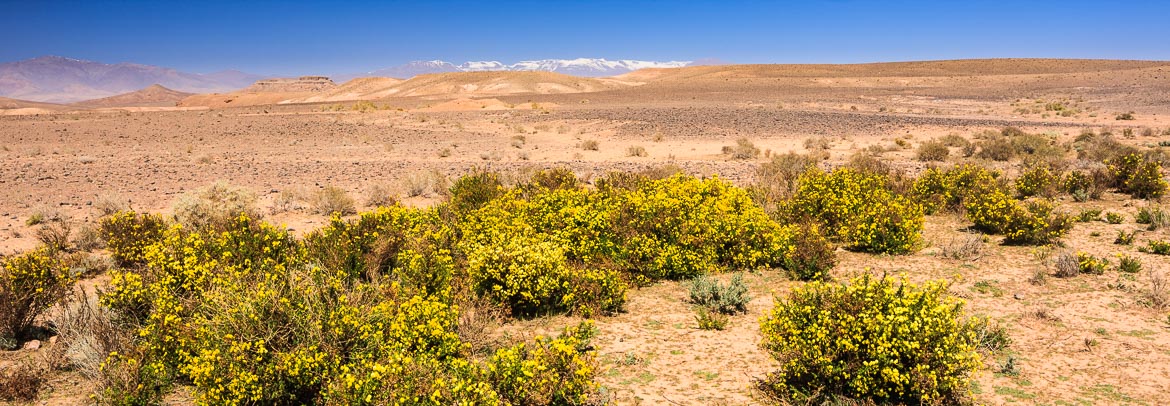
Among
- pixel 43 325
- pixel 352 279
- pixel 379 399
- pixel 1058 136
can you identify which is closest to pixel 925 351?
pixel 379 399

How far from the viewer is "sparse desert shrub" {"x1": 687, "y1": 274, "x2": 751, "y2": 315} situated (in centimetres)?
727

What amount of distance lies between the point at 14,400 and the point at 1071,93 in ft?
230

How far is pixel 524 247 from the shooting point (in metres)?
7.38

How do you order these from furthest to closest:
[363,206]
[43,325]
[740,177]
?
1. [740,177]
2. [363,206]
3. [43,325]

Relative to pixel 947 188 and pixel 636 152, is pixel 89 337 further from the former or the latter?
pixel 636 152

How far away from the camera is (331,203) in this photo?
12.7 meters

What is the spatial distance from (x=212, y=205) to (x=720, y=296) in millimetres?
9651

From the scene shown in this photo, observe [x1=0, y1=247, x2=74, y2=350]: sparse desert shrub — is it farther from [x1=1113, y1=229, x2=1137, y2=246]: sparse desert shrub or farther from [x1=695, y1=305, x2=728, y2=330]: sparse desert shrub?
[x1=1113, y1=229, x2=1137, y2=246]: sparse desert shrub

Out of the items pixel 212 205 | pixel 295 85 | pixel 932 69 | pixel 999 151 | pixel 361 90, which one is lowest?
pixel 999 151

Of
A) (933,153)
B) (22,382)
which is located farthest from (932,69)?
(22,382)

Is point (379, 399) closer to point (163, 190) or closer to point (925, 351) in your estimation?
point (925, 351)

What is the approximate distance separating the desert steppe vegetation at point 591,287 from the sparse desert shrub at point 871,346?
0.08ft

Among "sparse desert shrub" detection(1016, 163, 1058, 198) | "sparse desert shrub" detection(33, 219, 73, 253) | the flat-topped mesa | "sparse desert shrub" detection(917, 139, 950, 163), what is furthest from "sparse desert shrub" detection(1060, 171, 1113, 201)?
the flat-topped mesa

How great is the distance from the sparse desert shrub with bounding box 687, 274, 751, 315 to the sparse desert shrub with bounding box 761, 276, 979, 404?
70.9 inches
